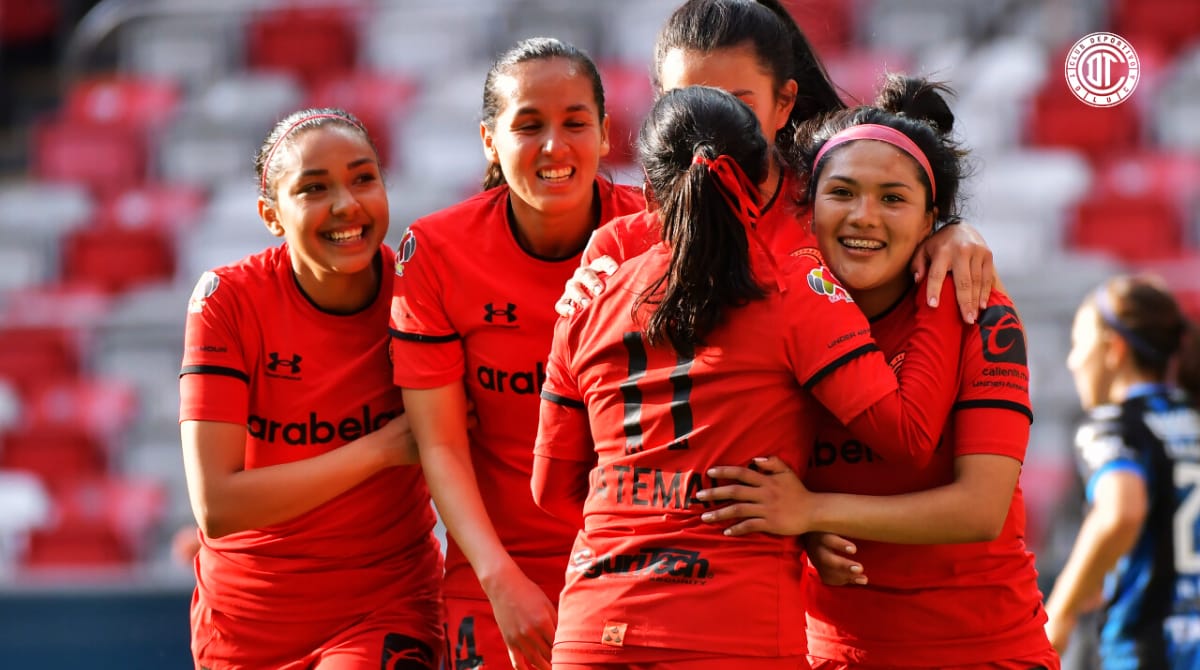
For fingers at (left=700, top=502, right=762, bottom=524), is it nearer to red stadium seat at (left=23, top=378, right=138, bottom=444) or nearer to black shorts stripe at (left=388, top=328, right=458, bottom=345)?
black shorts stripe at (left=388, top=328, right=458, bottom=345)

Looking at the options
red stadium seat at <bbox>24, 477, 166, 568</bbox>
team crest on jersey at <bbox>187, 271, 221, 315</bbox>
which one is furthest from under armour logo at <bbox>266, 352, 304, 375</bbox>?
red stadium seat at <bbox>24, 477, 166, 568</bbox>

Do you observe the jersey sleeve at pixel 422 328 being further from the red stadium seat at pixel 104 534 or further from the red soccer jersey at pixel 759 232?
the red stadium seat at pixel 104 534

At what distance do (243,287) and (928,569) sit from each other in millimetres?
1489

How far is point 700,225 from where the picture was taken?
2.35 metres

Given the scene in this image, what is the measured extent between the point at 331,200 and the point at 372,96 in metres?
6.55

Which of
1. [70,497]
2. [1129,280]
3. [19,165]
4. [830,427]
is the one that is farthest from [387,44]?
[830,427]

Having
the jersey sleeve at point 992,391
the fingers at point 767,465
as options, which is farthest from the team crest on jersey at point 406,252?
the jersey sleeve at point 992,391

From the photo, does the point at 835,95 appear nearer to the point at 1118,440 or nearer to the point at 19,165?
the point at 1118,440

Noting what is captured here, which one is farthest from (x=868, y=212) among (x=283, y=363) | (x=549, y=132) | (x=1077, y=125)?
(x=1077, y=125)

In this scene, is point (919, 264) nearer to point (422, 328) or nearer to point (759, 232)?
point (759, 232)

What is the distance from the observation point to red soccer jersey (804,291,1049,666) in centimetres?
246

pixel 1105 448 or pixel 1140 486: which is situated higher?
pixel 1105 448

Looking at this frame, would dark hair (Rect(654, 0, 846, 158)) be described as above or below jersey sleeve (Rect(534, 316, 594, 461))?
above

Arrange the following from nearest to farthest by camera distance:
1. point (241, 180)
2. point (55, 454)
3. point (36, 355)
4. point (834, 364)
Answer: point (834, 364)
point (55, 454)
point (36, 355)
point (241, 180)
